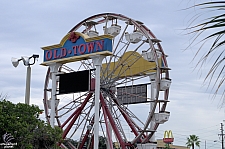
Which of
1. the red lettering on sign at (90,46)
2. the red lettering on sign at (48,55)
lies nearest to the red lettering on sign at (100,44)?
the red lettering on sign at (90,46)

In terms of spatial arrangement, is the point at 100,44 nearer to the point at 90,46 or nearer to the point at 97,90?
the point at 90,46

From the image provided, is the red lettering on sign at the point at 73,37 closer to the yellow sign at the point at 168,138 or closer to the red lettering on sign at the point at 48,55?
the red lettering on sign at the point at 48,55

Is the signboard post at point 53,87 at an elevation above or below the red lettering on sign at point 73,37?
below

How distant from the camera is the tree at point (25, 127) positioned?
18.8 metres

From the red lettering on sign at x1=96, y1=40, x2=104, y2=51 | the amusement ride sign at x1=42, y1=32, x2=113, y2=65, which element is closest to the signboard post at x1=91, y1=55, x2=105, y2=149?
the amusement ride sign at x1=42, y1=32, x2=113, y2=65

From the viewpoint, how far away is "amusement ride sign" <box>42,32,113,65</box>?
27562 mm

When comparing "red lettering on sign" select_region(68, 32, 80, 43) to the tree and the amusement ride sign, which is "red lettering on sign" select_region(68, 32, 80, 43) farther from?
the tree

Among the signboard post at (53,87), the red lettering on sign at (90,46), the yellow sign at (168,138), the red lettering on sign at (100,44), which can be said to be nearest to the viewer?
the red lettering on sign at (100,44)

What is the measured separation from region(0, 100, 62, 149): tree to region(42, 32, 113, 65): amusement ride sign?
8.38 m

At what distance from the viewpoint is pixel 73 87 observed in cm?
2930

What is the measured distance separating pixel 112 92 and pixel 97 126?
4.35 metres

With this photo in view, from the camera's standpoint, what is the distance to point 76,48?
29.3 metres

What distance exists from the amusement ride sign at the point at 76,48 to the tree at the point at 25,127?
27.5ft

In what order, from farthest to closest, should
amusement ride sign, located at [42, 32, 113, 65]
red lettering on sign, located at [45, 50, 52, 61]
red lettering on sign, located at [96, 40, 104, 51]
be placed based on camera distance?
1. red lettering on sign, located at [45, 50, 52, 61]
2. red lettering on sign, located at [96, 40, 104, 51]
3. amusement ride sign, located at [42, 32, 113, 65]
